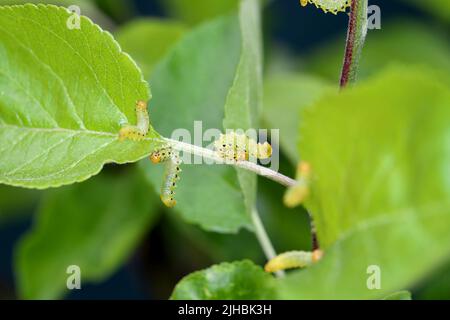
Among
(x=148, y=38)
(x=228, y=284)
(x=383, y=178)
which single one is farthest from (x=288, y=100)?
(x=383, y=178)

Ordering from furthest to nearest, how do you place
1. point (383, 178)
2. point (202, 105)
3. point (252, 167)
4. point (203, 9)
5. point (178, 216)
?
point (203, 9) < point (178, 216) < point (202, 105) < point (252, 167) < point (383, 178)

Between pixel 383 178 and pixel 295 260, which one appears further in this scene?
pixel 295 260

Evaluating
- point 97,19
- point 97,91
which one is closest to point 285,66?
point 97,19

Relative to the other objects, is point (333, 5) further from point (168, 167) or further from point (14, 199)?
point (14, 199)

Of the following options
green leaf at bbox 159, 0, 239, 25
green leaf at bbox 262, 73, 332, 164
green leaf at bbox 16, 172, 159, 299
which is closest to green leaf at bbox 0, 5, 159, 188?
green leaf at bbox 262, 73, 332, 164

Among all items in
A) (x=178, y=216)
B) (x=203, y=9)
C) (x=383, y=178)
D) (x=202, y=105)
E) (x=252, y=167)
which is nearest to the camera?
(x=383, y=178)

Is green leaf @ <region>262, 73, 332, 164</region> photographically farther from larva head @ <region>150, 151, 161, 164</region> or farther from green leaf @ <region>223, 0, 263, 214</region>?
larva head @ <region>150, 151, 161, 164</region>

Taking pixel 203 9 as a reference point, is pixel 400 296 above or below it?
below
